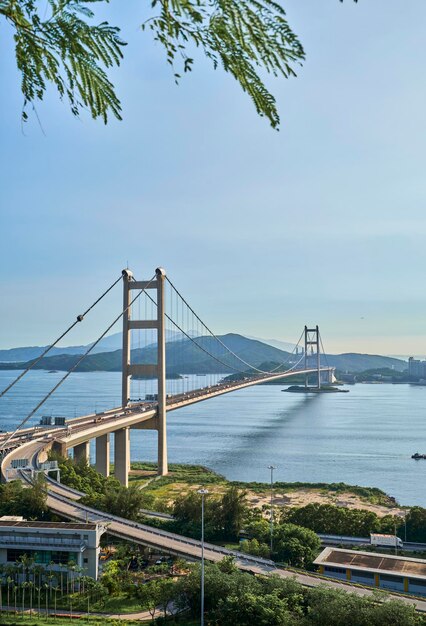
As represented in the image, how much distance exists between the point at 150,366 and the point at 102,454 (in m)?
3.29

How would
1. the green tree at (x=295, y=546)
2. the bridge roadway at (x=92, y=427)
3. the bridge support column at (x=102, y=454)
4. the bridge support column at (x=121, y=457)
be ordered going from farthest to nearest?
the bridge support column at (x=102, y=454), the bridge support column at (x=121, y=457), the bridge roadway at (x=92, y=427), the green tree at (x=295, y=546)

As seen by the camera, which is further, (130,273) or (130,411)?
(130,273)

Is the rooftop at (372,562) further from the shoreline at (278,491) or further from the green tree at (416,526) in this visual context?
the shoreline at (278,491)

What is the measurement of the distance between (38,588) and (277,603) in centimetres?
337

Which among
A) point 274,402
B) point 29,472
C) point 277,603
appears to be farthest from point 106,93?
point 274,402

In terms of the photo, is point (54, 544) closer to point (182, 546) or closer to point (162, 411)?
point (182, 546)

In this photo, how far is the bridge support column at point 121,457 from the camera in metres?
17.1

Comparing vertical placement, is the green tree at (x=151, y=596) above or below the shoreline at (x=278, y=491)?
above

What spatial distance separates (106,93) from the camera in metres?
1.28

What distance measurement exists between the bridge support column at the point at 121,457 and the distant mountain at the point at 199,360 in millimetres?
68291

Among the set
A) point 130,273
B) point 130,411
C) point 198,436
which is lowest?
point 198,436

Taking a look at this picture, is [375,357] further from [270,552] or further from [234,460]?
[270,552]

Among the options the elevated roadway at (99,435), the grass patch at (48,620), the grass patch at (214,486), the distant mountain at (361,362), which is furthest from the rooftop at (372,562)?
the distant mountain at (361,362)

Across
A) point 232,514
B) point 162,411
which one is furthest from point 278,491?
point 232,514
